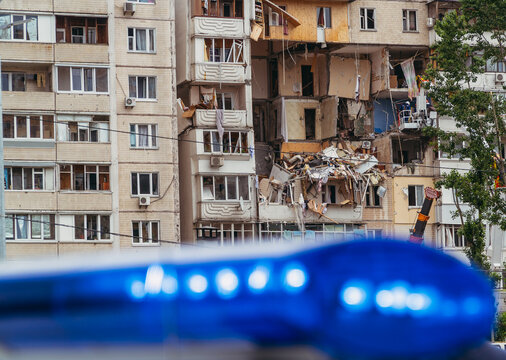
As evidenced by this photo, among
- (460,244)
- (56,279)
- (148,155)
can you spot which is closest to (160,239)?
(148,155)

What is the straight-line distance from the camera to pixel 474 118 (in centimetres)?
4978

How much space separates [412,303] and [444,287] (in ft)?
0.48

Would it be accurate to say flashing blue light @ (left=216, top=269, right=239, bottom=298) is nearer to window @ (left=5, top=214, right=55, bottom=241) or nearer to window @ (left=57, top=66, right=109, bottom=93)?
window @ (left=5, top=214, right=55, bottom=241)

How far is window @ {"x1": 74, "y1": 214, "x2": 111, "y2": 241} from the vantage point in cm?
5706

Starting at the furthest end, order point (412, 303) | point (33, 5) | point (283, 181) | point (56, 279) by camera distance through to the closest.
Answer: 1. point (283, 181)
2. point (33, 5)
3. point (56, 279)
4. point (412, 303)

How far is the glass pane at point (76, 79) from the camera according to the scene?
58.5 metres

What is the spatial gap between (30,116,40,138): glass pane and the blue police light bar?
177ft

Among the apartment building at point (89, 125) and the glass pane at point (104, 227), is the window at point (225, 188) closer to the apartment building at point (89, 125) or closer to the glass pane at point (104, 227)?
the apartment building at point (89, 125)

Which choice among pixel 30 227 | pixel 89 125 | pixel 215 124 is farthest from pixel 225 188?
pixel 30 227

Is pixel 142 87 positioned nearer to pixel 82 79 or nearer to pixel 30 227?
pixel 82 79

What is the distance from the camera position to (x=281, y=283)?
4.25 metres

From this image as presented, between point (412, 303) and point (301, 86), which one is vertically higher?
point (301, 86)

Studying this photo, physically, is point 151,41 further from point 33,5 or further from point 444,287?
point 444,287

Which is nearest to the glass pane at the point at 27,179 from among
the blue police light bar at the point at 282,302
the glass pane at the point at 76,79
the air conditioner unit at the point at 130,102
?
the glass pane at the point at 76,79
